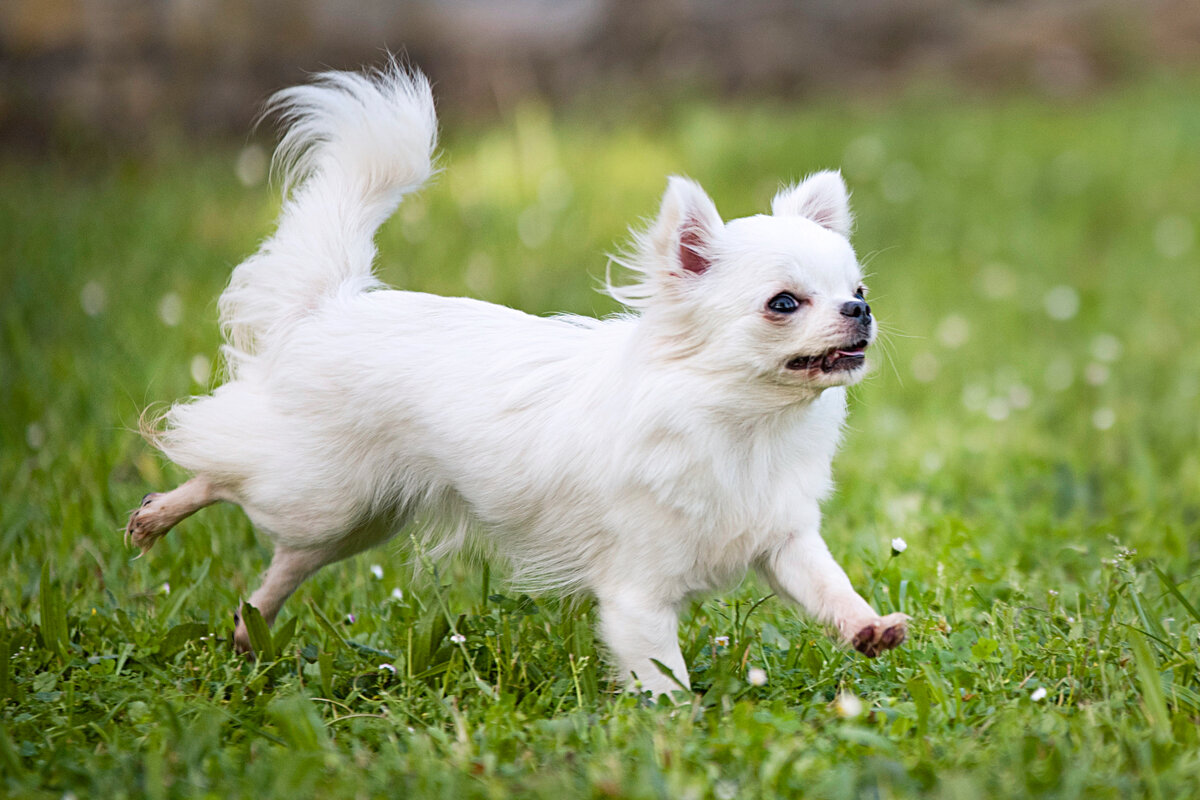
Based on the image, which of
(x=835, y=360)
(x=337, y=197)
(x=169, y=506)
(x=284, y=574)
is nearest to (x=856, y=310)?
(x=835, y=360)

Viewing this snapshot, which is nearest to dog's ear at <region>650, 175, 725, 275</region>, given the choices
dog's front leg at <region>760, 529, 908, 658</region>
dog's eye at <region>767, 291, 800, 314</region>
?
dog's eye at <region>767, 291, 800, 314</region>

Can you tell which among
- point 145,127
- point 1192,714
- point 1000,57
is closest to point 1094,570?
point 1192,714

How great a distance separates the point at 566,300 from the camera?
6.04 metres

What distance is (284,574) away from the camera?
10.8 feet

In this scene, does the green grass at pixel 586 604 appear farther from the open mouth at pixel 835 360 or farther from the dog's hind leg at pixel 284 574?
the open mouth at pixel 835 360

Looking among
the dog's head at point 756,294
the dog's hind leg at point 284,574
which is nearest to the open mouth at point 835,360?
the dog's head at point 756,294

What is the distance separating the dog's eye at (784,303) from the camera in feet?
8.70

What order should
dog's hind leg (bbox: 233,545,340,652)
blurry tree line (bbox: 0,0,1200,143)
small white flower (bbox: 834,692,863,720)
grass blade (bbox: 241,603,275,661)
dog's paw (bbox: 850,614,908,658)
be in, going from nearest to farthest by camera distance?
1. small white flower (bbox: 834,692,863,720)
2. dog's paw (bbox: 850,614,908,658)
3. grass blade (bbox: 241,603,275,661)
4. dog's hind leg (bbox: 233,545,340,652)
5. blurry tree line (bbox: 0,0,1200,143)

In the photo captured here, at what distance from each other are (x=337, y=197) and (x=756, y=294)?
4.27 feet

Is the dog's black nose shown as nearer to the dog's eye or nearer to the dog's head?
the dog's head

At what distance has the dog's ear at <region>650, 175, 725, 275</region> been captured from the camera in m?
2.71

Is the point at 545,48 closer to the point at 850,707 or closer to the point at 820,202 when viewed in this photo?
the point at 820,202

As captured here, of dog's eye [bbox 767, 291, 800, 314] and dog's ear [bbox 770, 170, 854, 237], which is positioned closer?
dog's eye [bbox 767, 291, 800, 314]

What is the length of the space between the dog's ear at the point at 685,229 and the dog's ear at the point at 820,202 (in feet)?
1.08
